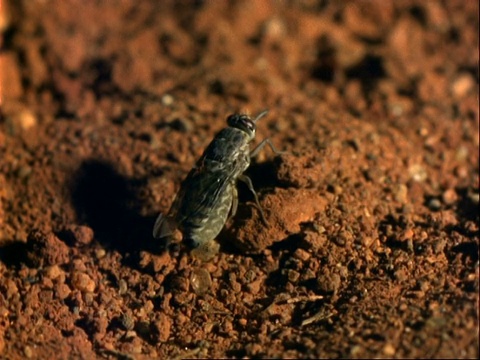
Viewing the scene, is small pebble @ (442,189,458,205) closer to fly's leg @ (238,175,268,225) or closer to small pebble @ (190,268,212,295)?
fly's leg @ (238,175,268,225)

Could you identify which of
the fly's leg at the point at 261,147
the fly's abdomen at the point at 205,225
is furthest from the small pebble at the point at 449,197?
the fly's abdomen at the point at 205,225

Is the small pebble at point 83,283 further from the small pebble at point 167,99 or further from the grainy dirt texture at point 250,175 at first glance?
the small pebble at point 167,99

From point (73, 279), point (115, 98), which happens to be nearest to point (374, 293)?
point (73, 279)

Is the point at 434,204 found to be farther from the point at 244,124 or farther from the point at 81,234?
the point at 81,234

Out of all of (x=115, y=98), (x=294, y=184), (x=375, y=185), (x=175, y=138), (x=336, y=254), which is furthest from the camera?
(x=115, y=98)

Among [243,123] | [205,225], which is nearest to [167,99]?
[243,123]

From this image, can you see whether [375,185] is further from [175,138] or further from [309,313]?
[175,138]
